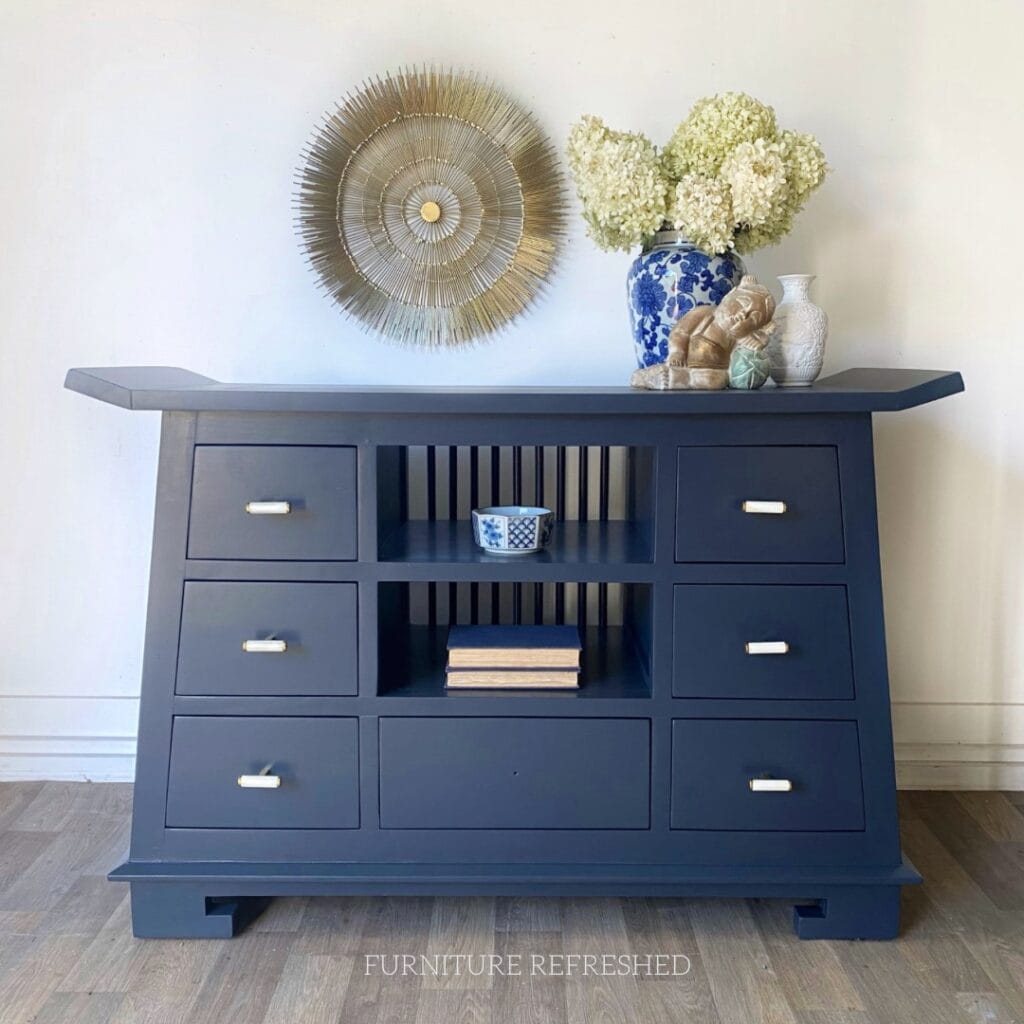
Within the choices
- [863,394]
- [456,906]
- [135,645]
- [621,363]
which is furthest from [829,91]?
[135,645]

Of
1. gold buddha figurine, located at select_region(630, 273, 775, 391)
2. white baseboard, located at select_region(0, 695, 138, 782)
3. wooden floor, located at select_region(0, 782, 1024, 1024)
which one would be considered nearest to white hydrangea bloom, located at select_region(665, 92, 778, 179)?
gold buddha figurine, located at select_region(630, 273, 775, 391)

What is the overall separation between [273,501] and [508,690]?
504mm

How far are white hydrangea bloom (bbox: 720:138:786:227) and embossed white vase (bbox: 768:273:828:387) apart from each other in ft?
0.52

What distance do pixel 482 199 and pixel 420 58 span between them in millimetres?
308

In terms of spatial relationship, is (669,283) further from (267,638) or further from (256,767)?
(256,767)

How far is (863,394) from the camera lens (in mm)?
1524

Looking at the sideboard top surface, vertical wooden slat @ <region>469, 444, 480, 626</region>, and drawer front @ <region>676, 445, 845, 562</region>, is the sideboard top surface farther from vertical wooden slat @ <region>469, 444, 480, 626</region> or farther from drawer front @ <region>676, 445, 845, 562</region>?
vertical wooden slat @ <region>469, 444, 480, 626</region>

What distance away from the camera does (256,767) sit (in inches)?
63.6

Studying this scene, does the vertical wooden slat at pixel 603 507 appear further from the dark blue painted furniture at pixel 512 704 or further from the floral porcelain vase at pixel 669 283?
the dark blue painted furniture at pixel 512 704

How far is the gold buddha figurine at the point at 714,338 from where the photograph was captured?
1.61 meters

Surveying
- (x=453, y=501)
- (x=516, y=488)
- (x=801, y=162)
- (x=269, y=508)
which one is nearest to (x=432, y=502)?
(x=453, y=501)

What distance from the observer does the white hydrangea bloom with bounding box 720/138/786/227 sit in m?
1.63

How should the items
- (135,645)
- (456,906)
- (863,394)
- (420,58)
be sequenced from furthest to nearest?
(135,645) → (420,58) → (456,906) → (863,394)

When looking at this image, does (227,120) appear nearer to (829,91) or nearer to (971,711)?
(829,91)
